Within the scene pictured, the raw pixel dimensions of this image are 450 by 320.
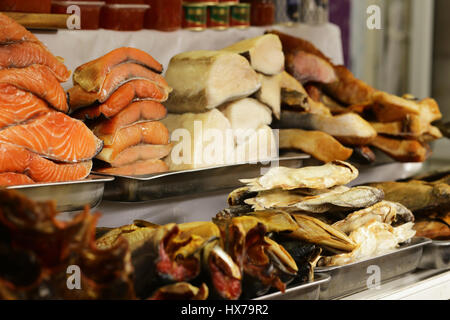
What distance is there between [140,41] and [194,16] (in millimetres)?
265

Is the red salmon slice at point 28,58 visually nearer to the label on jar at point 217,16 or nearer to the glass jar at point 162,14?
Result: the glass jar at point 162,14

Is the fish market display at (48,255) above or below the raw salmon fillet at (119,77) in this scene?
below

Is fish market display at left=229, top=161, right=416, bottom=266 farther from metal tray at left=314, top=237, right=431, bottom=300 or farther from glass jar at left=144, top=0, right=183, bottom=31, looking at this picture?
glass jar at left=144, top=0, right=183, bottom=31

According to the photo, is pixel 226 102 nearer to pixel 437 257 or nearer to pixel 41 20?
pixel 41 20

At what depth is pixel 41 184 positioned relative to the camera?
127cm

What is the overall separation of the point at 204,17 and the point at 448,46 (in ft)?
8.98

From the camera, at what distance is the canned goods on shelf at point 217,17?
→ 2.27 meters

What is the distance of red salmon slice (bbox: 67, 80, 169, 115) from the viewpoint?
1.57 meters

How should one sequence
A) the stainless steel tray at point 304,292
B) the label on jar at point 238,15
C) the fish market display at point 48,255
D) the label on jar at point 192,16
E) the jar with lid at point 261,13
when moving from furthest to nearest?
the jar with lid at point 261,13, the label on jar at point 238,15, the label on jar at point 192,16, the stainless steel tray at point 304,292, the fish market display at point 48,255

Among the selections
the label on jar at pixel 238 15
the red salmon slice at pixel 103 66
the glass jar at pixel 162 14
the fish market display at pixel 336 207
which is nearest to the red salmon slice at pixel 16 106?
the red salmon slice at pixel 103 66

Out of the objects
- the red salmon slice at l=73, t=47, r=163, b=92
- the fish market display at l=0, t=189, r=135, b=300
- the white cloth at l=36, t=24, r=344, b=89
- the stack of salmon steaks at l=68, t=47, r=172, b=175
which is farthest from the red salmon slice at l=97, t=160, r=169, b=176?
the fish market display at l=0, t=189, r=135, b=300

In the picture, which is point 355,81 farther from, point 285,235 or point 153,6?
point 285,235

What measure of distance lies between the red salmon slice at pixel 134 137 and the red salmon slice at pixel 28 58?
0.21 meters

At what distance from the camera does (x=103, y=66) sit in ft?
5.12
